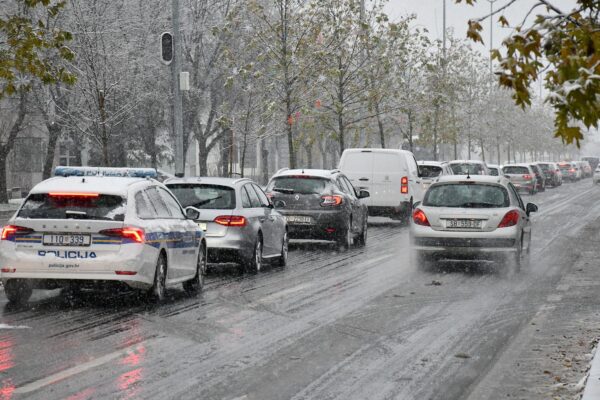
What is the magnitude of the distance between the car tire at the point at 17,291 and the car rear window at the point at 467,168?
30137 millimetres

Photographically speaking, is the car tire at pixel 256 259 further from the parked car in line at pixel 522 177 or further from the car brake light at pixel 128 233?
the parked car in line at pixel 522 177

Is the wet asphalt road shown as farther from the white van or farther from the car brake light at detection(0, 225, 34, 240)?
the white van

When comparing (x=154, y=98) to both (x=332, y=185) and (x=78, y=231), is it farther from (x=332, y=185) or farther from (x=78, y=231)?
(x=78, y=231)

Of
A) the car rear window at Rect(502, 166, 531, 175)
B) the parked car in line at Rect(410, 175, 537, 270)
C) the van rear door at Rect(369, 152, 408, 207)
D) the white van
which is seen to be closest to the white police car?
the parked car in line at Rect(410, 175, 537, 270)

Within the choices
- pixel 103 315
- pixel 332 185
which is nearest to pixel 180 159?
pixel 332 185

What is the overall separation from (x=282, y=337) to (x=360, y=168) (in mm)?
20098

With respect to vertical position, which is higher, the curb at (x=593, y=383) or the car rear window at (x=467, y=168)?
the car rear window at (x=467, y=168)

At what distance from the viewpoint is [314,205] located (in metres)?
22.2

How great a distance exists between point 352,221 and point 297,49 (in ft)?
49.0

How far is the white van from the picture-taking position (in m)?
30.5

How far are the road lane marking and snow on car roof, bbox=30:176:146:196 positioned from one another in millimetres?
3158

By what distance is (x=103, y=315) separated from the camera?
12.1 metres

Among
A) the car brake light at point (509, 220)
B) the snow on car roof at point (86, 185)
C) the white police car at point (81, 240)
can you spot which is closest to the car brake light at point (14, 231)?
the white police car at point (81, 240)

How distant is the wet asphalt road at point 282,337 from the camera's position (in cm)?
824
